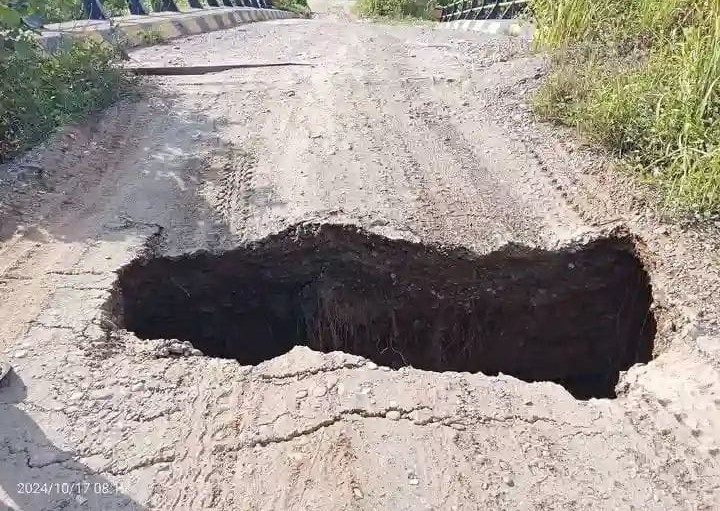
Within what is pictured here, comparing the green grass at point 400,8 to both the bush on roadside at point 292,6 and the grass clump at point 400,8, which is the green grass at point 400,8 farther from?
the bush on roadside at point 292,6

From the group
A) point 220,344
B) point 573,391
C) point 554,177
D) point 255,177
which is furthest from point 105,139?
point 573,391

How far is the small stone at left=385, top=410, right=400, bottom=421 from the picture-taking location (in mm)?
2564

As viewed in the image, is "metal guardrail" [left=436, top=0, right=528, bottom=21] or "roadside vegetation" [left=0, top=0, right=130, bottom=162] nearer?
"roadside vegetation" [left=0, top=0, right=130, bottom=162]

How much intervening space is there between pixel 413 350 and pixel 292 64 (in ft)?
12.4

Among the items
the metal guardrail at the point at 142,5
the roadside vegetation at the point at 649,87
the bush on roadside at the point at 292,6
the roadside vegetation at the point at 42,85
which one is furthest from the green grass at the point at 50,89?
the bush on roadside at the point at 292,6

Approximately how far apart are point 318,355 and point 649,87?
3.09 metres

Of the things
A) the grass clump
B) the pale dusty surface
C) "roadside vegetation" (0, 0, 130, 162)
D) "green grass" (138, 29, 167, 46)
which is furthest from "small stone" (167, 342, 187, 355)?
the grass clump

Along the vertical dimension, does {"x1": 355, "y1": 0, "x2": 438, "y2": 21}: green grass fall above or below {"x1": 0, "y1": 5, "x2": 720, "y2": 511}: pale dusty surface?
below

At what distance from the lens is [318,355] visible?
9.51 feet

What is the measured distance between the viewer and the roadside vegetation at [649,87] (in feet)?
12.8

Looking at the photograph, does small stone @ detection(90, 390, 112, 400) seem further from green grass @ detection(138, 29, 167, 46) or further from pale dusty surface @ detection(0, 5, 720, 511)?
green grass @ detection(138, 29, 167, 46)

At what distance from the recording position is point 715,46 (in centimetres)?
416

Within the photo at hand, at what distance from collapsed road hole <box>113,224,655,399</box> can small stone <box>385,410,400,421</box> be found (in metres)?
1.34

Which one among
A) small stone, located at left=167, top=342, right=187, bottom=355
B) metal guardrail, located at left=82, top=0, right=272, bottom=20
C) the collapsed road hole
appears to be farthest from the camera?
metal guardrail, located at left=82, top=0, right=272, bottom=20
